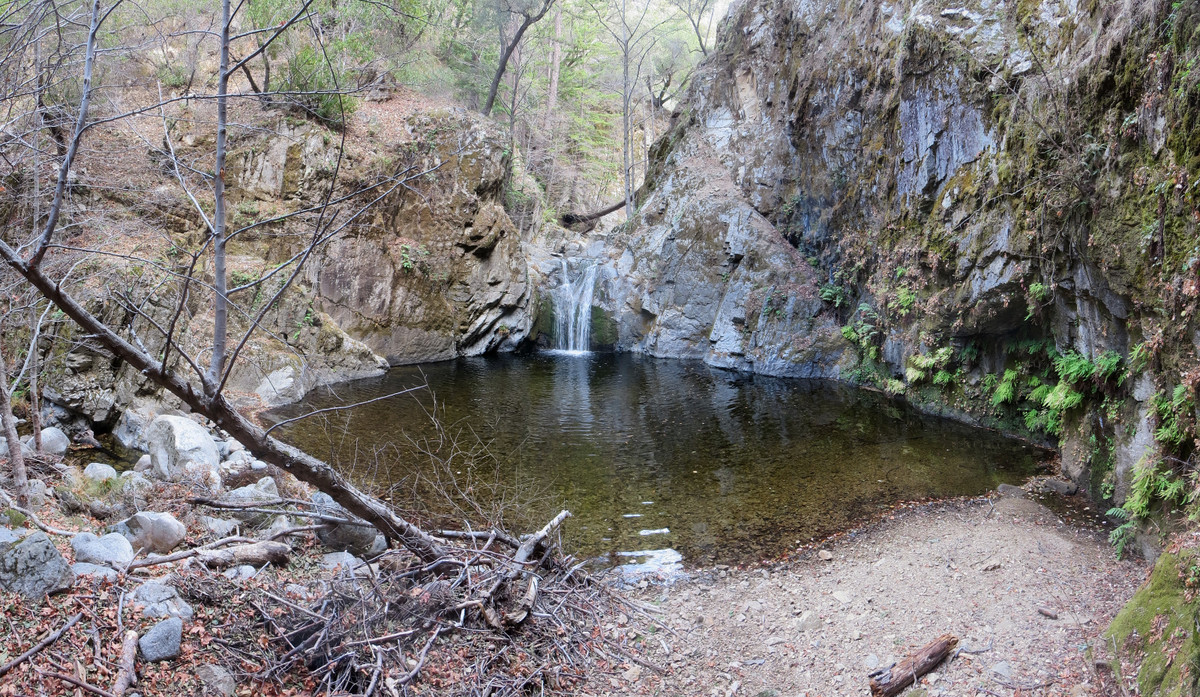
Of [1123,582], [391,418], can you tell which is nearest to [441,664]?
[1123,582]

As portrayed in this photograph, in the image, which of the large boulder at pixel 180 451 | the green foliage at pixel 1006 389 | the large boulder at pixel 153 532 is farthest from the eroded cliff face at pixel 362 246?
the green foliage at pixel 1006 389

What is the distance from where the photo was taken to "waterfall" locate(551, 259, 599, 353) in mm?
21797

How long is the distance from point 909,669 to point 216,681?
391 centimetres

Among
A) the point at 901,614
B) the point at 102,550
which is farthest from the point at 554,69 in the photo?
the point at 102,550

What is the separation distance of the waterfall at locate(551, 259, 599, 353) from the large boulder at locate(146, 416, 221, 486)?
14821 mm

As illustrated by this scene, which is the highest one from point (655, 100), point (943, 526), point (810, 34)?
point (655, 100)

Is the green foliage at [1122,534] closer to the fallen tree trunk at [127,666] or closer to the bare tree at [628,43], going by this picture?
the fallen tree trunk at [127,666]

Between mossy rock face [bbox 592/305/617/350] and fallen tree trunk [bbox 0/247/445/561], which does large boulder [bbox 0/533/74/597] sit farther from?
mossy rock face [bbox 592/305/617/350]

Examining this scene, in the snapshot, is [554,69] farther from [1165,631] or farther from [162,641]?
[1165,631]

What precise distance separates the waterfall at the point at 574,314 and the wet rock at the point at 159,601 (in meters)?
18.4

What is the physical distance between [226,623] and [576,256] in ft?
74.4

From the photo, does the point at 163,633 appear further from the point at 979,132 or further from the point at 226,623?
the point at 979,132

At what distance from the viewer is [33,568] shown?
116 inches

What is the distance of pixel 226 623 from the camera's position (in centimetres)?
333
